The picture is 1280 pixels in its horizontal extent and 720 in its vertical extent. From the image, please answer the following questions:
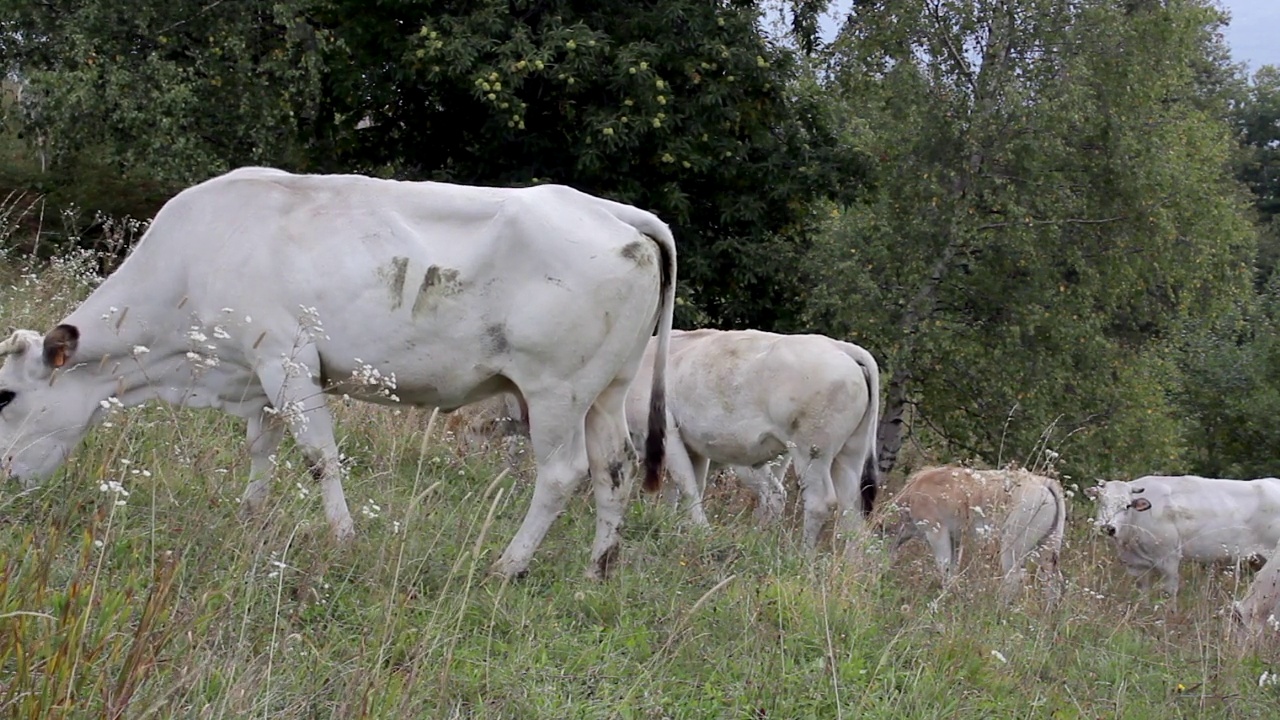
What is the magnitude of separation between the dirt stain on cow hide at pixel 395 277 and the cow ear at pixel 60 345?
148 centimetres

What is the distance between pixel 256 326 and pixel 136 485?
0.92 m

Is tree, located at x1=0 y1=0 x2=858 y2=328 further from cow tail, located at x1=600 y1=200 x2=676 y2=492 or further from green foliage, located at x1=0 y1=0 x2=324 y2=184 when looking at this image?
cow tail, located at x1=600 y1=200 x2=676 y2=492

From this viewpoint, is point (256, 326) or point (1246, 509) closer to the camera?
point (256, 326)

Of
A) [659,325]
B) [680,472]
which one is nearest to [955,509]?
[680,472]

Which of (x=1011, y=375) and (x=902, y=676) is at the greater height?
(x=902, y=676)

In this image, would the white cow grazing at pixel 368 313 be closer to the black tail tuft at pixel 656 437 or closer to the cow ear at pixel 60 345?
the cow ear at pixel 60 345

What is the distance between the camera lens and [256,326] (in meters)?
6.03

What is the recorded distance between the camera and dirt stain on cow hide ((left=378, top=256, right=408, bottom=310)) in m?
6.01

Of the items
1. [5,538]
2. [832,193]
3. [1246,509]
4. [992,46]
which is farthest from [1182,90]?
[5,538]

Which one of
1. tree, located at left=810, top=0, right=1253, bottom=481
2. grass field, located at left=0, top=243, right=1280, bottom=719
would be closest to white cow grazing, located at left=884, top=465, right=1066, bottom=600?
grass field, located at left=0, top=243, right=1280, bottom=719

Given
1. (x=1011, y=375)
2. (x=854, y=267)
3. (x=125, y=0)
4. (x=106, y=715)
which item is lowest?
(x=1011, y=375)

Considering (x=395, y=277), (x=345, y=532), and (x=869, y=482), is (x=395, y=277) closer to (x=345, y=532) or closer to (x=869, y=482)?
(x=345, y=532)

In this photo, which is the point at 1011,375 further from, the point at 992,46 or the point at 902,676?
the point at 902,676

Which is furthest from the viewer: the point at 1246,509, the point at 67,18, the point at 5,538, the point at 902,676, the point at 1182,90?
the point at 1182,90
